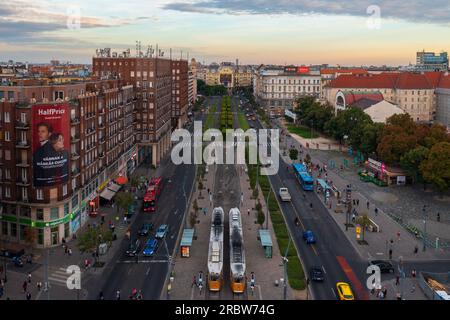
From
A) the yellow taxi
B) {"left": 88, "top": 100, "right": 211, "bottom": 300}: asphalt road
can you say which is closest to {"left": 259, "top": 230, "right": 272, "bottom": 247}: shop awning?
{"left": 88, "top": 100, "right": 211, "bottom": 300}: asphalt road

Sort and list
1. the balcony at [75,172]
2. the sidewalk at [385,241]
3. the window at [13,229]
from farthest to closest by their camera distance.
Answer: the balcony at [75,172] < the window at [13,229] < the sidewalk at [385,241]

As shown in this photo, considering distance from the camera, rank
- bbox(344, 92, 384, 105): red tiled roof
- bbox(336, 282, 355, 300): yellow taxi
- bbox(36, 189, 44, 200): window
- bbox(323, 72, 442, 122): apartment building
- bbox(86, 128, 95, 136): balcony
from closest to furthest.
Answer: bbox(336, 282, 355, 300): yellow taxi
bbox(36, 189, 44, 200): window
bbox(86, 128, 95, 136): balcony
bbox(344, 92, 384, 105): red tiled roof
bbox(323, 72, 442, 122): apartment building

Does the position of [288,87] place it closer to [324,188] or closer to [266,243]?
[324,188]

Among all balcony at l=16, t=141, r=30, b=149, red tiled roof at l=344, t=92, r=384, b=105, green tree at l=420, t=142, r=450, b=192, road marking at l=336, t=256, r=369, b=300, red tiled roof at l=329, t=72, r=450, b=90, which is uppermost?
red tiled roof at l=329, t=72, r=450, b=90

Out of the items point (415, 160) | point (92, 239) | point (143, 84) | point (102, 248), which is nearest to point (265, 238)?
point (102, 248)

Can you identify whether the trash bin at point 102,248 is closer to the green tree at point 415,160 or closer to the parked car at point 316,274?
the parked car at point 316,274

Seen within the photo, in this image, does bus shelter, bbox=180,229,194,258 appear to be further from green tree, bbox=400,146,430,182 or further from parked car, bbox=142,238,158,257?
green tree, bbox=400,146,430,182

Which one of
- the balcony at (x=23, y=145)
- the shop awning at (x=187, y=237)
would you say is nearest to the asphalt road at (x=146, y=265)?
the shop awning at (x=187, y=237)
